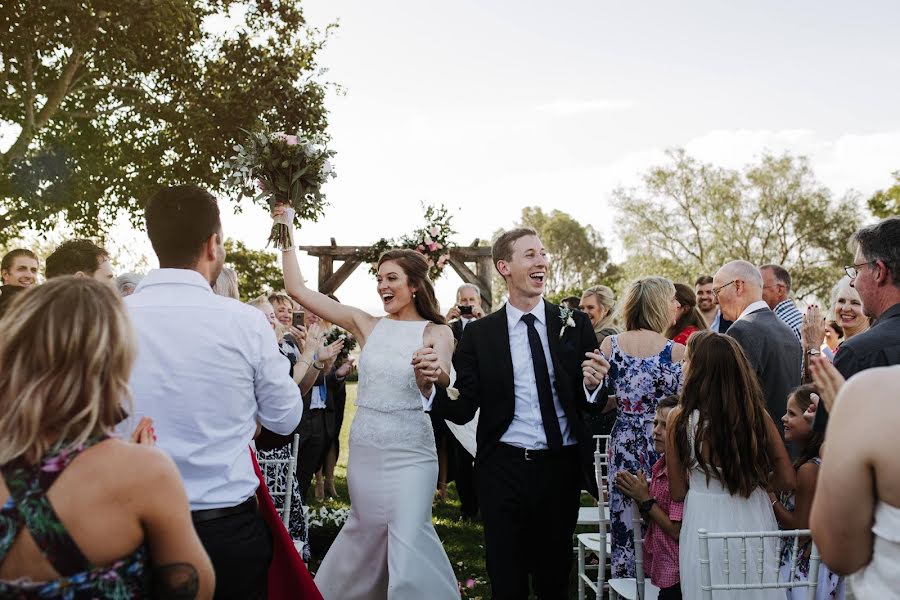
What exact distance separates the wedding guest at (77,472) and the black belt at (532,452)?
2.41m

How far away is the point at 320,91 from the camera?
13125 millimetres

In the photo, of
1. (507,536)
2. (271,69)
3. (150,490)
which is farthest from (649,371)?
(271,69)

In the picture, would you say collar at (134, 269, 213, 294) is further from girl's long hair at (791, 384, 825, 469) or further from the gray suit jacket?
the gray suit jacket

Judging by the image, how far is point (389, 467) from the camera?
473cm

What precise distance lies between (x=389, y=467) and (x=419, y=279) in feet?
3.86

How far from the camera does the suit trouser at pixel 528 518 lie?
4.18 meters

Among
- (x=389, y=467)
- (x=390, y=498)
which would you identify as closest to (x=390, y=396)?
(x=389, y=467)

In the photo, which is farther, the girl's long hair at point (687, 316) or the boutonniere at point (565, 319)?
the girl's long hair at point (687, 316)

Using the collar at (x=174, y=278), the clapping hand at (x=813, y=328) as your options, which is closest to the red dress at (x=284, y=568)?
the collar at (x=174, y=278)

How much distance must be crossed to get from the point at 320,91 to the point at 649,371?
9380 mm

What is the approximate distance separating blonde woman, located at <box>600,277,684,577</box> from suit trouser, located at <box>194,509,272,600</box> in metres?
2.84

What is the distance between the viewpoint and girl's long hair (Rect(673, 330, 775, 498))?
154 inches

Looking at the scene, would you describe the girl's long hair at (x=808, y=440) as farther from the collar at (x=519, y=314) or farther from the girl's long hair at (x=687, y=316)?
the girl's long hair at (x=687, y=316)

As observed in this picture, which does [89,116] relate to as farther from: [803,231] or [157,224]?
[803,231]
